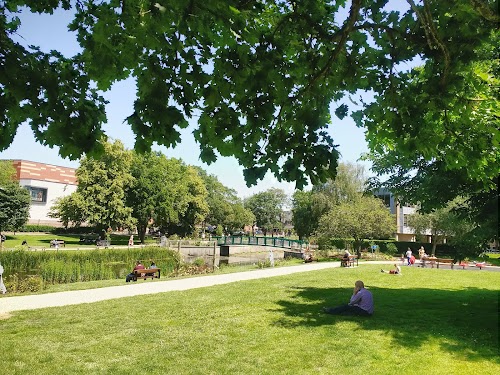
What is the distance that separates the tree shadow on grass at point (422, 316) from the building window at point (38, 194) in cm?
6446

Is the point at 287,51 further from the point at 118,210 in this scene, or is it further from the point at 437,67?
the point at 118,210

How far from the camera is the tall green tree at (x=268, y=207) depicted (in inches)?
4419

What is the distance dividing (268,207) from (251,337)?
104m

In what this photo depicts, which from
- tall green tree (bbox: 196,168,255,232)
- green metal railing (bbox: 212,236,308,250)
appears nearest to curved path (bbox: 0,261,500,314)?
green metal railing (bbox: 212,236,308,250)

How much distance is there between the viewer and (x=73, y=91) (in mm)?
4492

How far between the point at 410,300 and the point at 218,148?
10.6 m

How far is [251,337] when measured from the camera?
26.5 feet

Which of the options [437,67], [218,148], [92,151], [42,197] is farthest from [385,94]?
[42,197]

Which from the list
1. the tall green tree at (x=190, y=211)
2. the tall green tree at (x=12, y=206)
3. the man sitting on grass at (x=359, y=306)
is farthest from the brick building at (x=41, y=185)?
the man sitting on grass at (x=359, y=306)

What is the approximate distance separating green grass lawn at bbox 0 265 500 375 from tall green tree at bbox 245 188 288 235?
325 feet

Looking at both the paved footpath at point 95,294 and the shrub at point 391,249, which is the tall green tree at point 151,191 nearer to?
the shrub at point 391,249

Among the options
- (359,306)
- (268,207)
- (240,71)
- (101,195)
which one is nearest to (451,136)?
(240,71)

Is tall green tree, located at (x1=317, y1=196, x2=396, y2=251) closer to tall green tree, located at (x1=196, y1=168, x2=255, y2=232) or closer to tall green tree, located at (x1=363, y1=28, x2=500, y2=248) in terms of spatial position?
tall green tree, located at (x1=363, y1=28, x2=500, y2=248)

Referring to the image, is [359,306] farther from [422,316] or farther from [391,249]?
[391,249]
